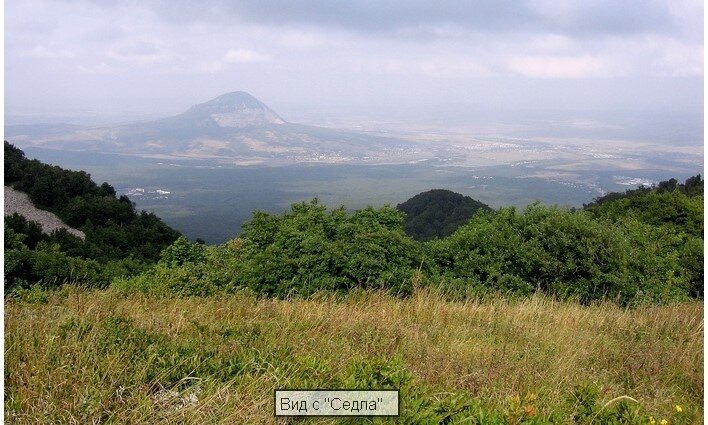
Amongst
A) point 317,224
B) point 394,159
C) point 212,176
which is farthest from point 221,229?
point 317,224

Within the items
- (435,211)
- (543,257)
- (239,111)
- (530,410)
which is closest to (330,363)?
(530,410)

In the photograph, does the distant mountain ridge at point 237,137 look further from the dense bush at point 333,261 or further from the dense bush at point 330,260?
the dense bush at point 333,261

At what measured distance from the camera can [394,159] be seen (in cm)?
1780

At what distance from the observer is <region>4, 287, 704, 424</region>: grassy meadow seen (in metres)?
2.44

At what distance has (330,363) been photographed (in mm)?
3006

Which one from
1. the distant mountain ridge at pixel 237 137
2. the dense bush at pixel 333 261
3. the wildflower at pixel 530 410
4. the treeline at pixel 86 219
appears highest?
the distant mountain ridge at pixel 237 137

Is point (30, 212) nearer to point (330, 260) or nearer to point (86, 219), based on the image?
point (86, 219)

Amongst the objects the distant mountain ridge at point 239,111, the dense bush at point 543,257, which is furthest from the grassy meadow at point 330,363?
the dense bush at point 543,257

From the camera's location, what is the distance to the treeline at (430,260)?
7930mm

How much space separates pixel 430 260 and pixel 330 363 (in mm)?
7291

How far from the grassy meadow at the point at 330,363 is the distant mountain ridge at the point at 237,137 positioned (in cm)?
325

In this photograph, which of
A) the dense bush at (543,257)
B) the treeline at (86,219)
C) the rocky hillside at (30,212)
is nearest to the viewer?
the dense bush at (543,257)

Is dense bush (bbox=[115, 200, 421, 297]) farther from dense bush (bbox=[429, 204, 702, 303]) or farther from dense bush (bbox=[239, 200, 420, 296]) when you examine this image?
dense bush (bbox=[429, 204, 702, 303])

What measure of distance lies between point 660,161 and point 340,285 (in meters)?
14.6
